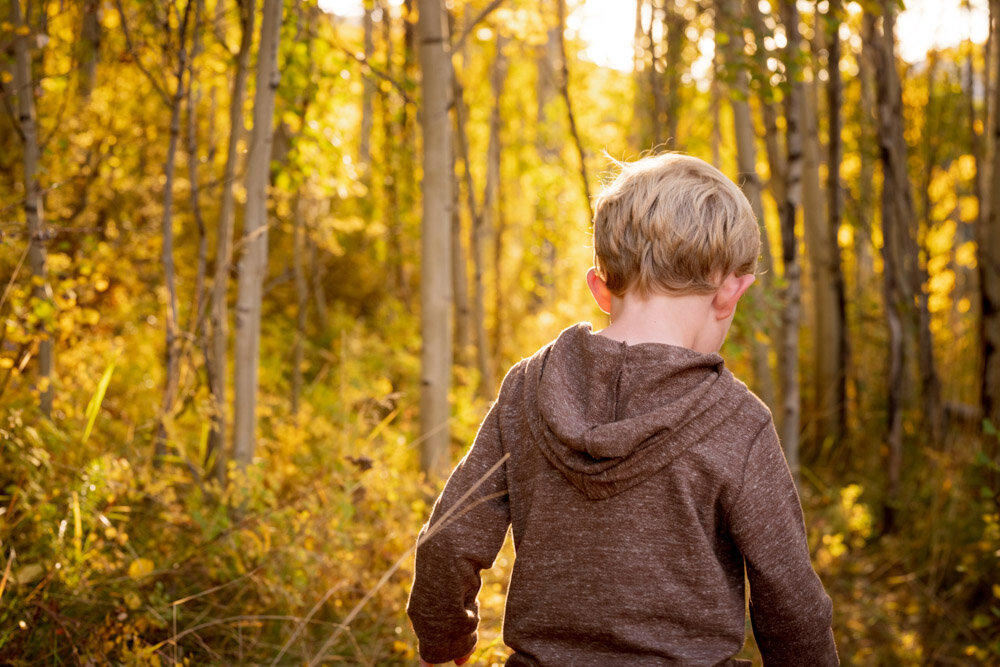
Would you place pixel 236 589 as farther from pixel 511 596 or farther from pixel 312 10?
pixel 312 10

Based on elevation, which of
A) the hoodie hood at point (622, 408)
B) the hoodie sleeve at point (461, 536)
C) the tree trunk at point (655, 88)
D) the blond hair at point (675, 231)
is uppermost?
the tree trunk at point (655, 88)

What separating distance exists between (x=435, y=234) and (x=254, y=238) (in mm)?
892

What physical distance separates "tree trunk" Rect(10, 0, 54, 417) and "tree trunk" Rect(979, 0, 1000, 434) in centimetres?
402

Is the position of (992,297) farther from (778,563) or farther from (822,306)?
(778,563)

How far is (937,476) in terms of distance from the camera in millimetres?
4469

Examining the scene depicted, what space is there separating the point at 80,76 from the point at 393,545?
154 inches

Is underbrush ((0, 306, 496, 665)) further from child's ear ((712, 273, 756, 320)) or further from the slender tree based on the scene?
the slender tree

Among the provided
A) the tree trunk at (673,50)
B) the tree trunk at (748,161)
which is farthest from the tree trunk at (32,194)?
the tree trunk at (673,50)

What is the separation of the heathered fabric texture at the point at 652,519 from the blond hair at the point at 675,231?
0.41 ft

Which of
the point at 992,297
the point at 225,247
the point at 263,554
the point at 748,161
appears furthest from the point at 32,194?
the point at 992,297

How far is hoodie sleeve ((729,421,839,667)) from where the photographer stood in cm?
134

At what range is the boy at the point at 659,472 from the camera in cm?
134

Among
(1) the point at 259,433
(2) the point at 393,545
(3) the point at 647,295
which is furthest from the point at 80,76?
(3) the point at 647,295

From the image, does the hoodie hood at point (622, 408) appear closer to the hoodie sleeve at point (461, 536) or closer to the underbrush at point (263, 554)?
the hoodie sleeve at point (461, 536)
